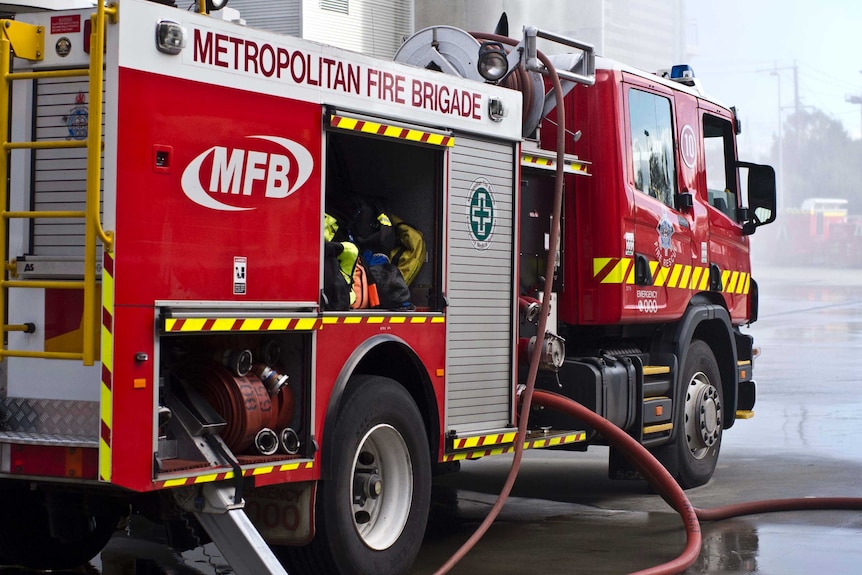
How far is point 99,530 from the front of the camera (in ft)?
22.9

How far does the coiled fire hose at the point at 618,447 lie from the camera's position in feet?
23.6

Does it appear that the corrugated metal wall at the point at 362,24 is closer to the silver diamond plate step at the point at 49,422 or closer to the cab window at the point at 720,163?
the cab window at the point at 720,163

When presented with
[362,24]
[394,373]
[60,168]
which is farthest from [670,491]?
[362,24]

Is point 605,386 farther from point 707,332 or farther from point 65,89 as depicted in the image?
point 65,89

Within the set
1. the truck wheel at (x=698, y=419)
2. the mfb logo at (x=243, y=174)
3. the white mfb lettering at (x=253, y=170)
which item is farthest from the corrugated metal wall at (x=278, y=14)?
the white mfb lettering at (x=253, y=170)

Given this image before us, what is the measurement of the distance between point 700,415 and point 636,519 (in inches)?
58.6

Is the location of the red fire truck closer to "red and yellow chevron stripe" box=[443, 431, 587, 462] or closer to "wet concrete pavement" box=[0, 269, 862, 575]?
"red and yellow chevron stripe" box=[443, 431, 587, 462]

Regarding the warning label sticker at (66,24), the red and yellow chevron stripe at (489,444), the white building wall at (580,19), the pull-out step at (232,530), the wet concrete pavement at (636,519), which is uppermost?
the white building wall at (580,19)

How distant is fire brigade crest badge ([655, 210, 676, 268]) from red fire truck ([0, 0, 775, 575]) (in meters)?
1.01

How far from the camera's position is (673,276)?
9.37 m

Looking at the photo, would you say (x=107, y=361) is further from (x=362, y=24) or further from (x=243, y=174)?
(x=362, y=24)

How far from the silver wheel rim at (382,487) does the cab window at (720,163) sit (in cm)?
441

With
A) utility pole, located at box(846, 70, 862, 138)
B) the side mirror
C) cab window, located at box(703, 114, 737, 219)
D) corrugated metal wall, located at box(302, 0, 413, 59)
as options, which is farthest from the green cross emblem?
utility pole, located at box(846, 70, 862, 138)

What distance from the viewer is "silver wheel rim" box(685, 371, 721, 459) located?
9758mm
